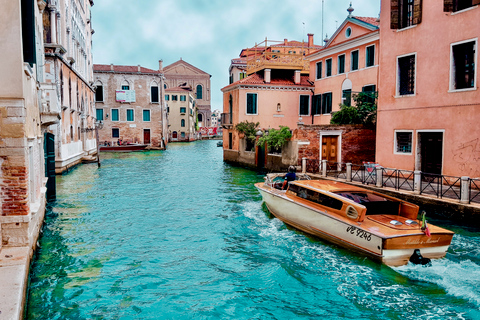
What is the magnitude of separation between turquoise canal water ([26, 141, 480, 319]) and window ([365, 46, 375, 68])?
44.7ft

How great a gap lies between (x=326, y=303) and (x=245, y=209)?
280 inches

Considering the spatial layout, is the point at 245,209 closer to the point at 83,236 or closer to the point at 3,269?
the point at 83,236

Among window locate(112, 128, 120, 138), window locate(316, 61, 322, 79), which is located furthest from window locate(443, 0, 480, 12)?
window locate(112, 128, 120, 138)

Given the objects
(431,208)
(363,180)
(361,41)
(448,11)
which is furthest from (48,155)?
(361,41)

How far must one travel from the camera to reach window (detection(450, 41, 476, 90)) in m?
12.9

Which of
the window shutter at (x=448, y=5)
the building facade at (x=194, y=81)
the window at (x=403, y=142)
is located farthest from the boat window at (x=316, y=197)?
the building facade at (x=194, y=81)

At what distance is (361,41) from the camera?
23109 millimetres

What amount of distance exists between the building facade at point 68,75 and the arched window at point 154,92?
45.7ft

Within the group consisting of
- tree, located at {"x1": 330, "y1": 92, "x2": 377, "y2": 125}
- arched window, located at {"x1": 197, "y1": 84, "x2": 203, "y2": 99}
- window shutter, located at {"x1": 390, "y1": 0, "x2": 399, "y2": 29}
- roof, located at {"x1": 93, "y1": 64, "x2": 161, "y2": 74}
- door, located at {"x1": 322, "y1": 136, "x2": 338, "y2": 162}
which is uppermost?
arched window, located at {"x1": 197, "y1": 84, "x2": 203, "y2": 99}

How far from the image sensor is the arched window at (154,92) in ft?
164

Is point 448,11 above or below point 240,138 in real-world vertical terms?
above

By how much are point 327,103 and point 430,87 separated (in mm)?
12518

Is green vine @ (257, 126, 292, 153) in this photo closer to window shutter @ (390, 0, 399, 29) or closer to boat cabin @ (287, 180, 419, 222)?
window shutter @ (390, 0, 399, 29)

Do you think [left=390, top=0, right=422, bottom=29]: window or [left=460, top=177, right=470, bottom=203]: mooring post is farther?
[left=390, top=0, right=422, bottom=29]: window
